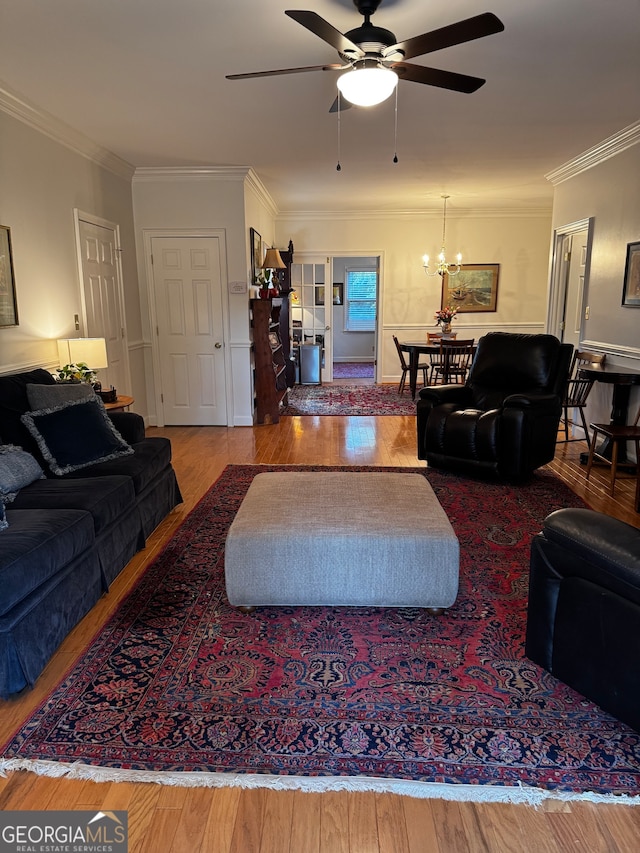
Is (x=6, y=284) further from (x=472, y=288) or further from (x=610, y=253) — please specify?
(x=472, y=288)

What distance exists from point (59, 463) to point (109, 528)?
2.04 feet

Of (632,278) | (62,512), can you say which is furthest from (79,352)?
(632,278)

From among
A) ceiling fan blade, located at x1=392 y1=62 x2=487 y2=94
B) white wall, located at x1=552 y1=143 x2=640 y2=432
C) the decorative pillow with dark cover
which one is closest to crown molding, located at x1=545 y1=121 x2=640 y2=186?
white wall, located at x1=552 y1=143 x2=640 y2=432

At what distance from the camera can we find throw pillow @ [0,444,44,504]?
2.66m

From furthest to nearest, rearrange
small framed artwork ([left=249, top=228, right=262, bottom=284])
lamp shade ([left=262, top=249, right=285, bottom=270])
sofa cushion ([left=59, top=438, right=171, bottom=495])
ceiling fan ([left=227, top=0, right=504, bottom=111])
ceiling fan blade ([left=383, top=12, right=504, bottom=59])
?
lamp shade ([left=262, top=249, right=285, bottom=270]), small framed artwork ([left=249, top=228, right=262, bottom=284]), sofa cushion ([left=59, top=438, right=171, bottom=495]), ceiling fan ([left=227, top=0, right=504, bottom=111]), ceiling fan blade ([left=383, top=12, right=504, bottom=59])

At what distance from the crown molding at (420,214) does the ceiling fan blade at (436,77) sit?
6.03 meters

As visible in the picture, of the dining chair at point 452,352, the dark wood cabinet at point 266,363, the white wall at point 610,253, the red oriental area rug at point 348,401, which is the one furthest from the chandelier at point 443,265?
the dark wood cabinet at point 266,363

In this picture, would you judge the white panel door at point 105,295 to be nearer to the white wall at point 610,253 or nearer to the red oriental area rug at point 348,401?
the red oriental area rug at point 348,401

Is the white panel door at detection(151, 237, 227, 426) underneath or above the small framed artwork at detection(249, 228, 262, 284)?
underneath

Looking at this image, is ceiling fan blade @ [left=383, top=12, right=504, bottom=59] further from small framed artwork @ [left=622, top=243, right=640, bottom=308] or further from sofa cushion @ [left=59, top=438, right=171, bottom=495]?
small framed artwork @ [left=622, top=243, right=640, bottom=308]

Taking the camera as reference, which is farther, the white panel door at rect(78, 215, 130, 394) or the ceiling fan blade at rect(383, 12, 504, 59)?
the white panel door at rect(78, 215, 130, 394)

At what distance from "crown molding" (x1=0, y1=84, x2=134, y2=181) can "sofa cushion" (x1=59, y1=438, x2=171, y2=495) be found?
90.1 inches

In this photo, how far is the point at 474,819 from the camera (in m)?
1.47

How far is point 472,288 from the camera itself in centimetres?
871
